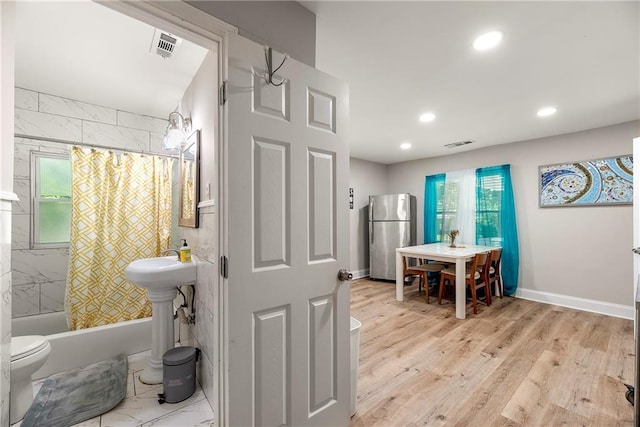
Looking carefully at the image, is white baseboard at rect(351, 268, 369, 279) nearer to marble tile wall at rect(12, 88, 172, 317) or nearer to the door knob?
the door knob

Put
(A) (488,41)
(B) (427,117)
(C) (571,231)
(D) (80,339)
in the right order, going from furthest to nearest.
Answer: (C) (571,231), (B) (427,117), (D) (80,339), (A) (488,41)

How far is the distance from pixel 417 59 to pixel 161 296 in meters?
Result: 2.52

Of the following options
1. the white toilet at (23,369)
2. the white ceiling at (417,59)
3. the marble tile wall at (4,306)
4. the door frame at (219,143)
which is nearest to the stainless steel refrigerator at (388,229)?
the white ceiling at (417,59)

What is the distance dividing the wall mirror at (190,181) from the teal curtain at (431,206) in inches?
164

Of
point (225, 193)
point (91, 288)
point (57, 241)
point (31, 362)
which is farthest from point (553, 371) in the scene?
point (57, 241)

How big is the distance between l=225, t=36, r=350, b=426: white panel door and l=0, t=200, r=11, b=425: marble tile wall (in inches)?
38.2

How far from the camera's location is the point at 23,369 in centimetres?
143

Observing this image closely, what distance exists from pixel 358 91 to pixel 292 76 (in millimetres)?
1320

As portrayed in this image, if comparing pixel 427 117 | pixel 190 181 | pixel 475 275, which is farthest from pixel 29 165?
pixel 475 275

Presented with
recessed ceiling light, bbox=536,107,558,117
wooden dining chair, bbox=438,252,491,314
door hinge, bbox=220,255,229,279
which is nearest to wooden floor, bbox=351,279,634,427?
wooden dining chair, bbox=438,252,491,314

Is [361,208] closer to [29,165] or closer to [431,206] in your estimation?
[431,206]

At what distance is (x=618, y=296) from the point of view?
3189mm

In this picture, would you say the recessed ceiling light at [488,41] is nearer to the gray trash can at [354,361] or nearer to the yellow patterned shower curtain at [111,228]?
the gray trash can at [354,361]

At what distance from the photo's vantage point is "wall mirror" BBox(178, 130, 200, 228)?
6.31 feet
